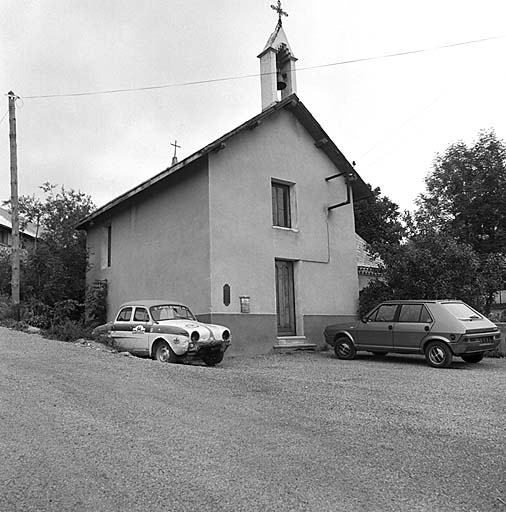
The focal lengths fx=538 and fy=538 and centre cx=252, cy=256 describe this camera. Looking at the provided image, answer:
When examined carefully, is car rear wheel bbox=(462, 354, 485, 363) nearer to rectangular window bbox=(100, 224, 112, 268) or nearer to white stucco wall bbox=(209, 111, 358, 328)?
white stucco wall bbox=(209, 111, 358, 328)

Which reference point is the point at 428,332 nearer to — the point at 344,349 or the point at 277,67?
the point at 344,349

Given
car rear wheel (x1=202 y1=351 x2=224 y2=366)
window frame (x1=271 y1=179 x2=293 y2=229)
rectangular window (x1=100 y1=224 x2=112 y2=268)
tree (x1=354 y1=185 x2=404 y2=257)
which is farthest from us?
tree (x1=354 y1=185 x2=404 y2=257)

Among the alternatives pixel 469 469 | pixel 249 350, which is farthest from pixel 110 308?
pixel 469 469

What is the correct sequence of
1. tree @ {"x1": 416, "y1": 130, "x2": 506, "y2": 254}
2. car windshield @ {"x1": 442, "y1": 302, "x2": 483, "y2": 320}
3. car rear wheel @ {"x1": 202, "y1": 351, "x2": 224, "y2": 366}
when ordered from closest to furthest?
car rear wheel @ {"x1": 202, "y1": 351, "x2": 224, "y2": 366} < car windshield @ {"x1": 442, "y1": 302, "x2": 483, "y2": 320} < tree @ {"x1": 416, "y1": 130, "x2": 506, "y2": 254}

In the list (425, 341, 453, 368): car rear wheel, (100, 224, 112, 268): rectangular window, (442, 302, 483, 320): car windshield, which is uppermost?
(100, 224, 112, 268): rectangular window

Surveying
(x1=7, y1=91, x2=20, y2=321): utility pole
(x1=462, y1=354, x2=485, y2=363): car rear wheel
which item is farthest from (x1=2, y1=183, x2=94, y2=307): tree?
(x1=462, y1=354, x2=485, y2=363): car rear wheel

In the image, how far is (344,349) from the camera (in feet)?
46.4

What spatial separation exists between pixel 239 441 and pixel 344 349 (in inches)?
351

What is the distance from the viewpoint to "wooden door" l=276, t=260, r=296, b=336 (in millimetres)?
16219

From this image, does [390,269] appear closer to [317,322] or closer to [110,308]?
[317,322]

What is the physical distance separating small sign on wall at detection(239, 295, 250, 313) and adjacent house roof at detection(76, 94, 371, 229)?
4006 mm

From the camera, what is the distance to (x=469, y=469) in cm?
494

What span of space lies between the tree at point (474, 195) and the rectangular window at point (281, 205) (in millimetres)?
10411

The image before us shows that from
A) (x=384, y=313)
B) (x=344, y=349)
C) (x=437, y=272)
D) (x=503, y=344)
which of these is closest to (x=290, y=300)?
(x=344, y=349)
